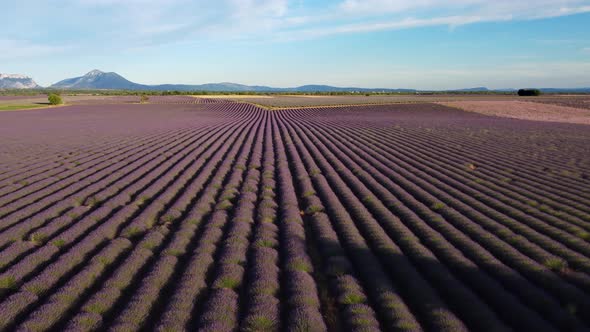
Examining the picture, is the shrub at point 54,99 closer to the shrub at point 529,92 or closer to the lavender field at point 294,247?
the lavender field at point 294,247

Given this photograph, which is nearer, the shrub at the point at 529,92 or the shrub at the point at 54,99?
the shrub at the point at 54,99

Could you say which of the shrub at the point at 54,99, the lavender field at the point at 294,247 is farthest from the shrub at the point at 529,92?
the lavender field at the point at 294,247

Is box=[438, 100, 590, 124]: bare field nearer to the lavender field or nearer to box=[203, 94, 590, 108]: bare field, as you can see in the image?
box=[203, 94, 590, 108]: bare field

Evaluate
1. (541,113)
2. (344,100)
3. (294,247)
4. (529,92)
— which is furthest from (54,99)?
(529,92)

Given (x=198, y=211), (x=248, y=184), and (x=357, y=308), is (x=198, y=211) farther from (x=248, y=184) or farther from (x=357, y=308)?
(x=357, y=308)

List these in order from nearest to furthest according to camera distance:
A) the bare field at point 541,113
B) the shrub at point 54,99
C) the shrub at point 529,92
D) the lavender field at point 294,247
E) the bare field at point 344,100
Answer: the lavender field at point 294,247, the bare field at point 541,113, the shrub at point 54,99, the bare field at point 344,100, the shrub at point 529,92

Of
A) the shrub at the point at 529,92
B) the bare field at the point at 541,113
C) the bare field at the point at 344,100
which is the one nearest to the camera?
the bare field at the point at 541,113

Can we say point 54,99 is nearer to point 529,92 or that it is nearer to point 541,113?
point 541,113

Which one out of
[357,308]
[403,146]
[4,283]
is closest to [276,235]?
[357,308]
